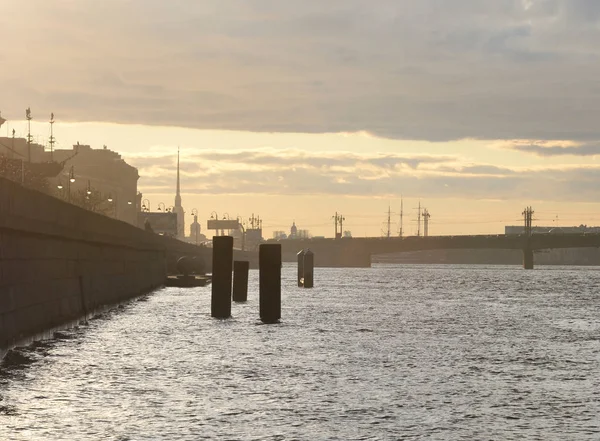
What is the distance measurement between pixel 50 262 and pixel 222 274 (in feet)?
66.5

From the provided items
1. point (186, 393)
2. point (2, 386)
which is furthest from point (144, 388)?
point (2, 386)

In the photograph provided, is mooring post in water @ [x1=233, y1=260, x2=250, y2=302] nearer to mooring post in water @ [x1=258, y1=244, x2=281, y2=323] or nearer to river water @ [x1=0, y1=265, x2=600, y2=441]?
mooring post in water @ [x1=258, y1=244, x2=281, y2=323]

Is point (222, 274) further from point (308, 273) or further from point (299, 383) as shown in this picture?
point (308, 273)

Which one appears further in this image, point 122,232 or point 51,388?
point 122,232

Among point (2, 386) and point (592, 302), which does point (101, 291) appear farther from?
point (592, 302)

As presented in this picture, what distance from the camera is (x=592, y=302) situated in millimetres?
86688

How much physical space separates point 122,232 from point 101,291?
18.8 ft

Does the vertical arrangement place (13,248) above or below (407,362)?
above

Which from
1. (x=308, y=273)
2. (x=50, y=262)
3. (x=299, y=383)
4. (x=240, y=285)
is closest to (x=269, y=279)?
(x=50, y=262)

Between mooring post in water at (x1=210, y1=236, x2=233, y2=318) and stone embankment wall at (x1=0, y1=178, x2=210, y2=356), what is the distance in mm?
4923

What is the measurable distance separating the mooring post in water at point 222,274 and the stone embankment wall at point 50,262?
16.2ft

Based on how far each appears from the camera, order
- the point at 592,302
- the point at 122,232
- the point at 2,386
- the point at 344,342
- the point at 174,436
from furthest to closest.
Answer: the point at 592,302
the point at 122,232
the point at 344,342
the point at 2,386
the point at 174,436

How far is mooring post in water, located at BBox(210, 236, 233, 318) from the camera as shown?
52219mm

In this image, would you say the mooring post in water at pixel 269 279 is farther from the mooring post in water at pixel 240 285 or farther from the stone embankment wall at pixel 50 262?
the mooring post in water at pixel 240 285
